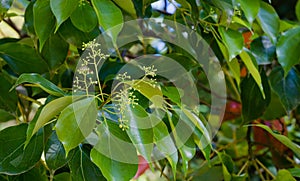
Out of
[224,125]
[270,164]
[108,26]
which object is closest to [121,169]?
[108,26]

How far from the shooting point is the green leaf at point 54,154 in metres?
0.53

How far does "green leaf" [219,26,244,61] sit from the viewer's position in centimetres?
58

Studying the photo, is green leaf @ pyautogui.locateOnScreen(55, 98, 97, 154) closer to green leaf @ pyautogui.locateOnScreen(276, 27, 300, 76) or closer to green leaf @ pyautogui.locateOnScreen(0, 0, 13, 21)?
green leaf @ pyautogui.locateOnScreen(0, 0, 13, 21)

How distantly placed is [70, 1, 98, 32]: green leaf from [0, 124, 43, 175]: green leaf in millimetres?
131

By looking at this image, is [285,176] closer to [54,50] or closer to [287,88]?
[287,88]

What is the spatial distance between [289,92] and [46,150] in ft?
1.42

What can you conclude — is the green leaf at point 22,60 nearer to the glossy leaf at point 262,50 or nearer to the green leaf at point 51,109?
the green leaf at point 51,109

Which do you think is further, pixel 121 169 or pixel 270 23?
pixel 270 23

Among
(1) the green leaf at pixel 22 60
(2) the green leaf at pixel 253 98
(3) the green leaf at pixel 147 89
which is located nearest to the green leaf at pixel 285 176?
(2) the green leaf at pixel 253 98

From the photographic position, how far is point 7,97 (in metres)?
0.64

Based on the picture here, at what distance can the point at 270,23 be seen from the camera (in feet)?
2.17

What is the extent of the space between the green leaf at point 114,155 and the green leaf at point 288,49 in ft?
1.08

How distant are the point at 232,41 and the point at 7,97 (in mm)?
306

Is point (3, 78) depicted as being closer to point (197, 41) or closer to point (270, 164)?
point (197, 41)
